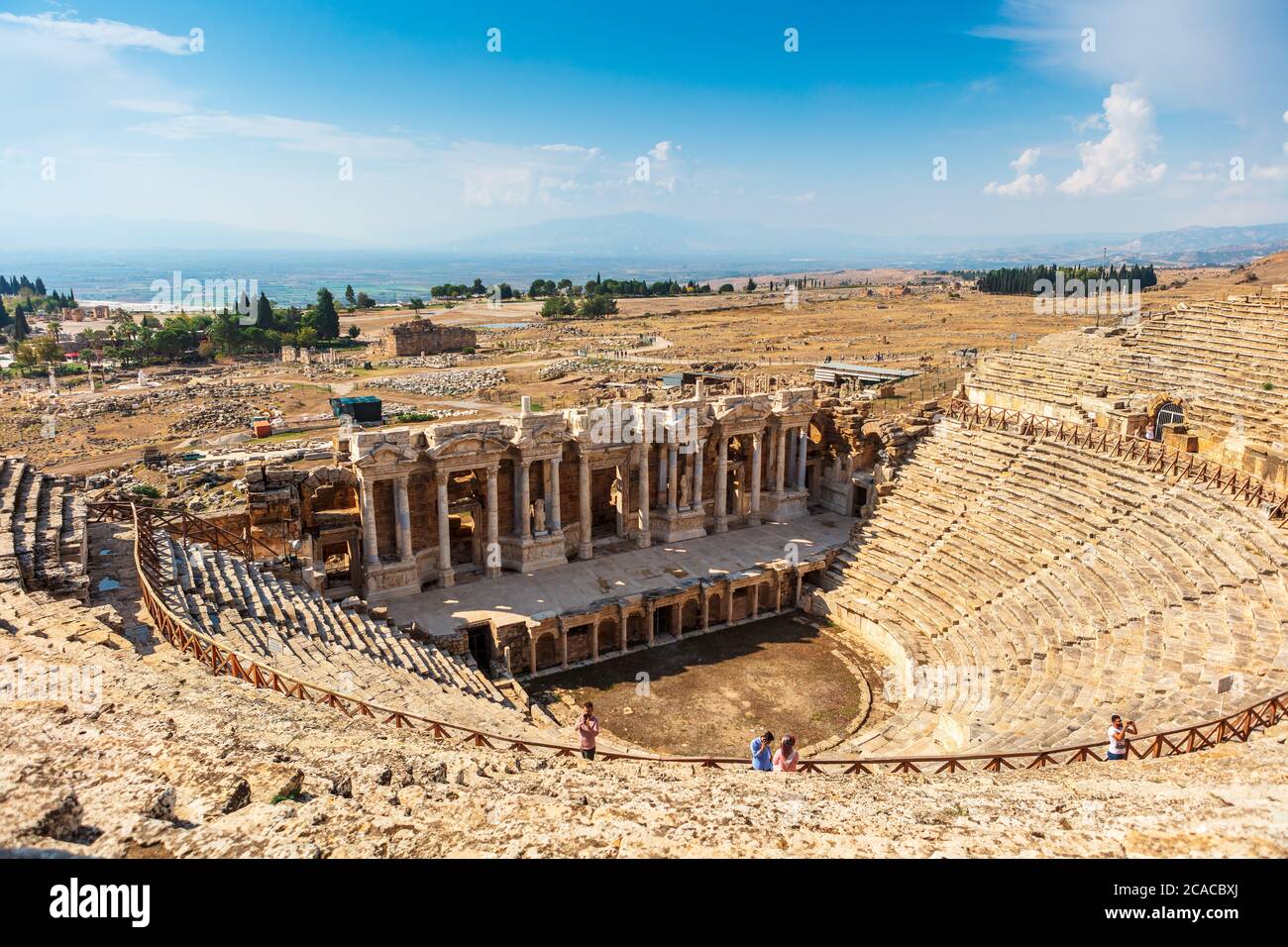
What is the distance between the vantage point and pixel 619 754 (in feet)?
48.6

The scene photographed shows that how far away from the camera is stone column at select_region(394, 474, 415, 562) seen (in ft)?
83.4

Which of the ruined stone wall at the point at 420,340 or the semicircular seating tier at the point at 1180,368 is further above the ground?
the ruined stone wall at the point at 420,340

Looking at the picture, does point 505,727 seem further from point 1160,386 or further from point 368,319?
point 368,319

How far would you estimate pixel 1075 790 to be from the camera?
34.1 ft

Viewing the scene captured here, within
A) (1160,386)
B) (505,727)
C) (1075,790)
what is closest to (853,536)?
(1160,386)

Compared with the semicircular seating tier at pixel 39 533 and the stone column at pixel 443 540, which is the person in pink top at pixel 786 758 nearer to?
the semicircular seating tier at pixel 39 533

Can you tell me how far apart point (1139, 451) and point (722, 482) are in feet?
46.3

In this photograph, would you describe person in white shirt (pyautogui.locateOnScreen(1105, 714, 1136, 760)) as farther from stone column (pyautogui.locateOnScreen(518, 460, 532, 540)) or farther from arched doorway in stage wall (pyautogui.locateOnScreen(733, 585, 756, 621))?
stone column (pyautogui.locateOnScreen(518, 460, 532, 540))

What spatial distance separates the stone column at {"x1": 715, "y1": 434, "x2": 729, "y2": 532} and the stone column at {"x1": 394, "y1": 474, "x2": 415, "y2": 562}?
12117 mm

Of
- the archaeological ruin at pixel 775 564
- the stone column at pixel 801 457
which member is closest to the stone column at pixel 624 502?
the archaeological ruin at pixel 775 564

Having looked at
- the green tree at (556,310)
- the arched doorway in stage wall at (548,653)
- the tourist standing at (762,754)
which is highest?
the green tree at (556,310)

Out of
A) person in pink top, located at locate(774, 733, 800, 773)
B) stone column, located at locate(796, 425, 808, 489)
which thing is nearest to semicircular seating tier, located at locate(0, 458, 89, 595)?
person in pink top, located at locate(774, 733, 800, 773)

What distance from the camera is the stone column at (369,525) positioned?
24906 millimetres

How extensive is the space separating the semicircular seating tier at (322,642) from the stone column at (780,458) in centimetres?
1552
